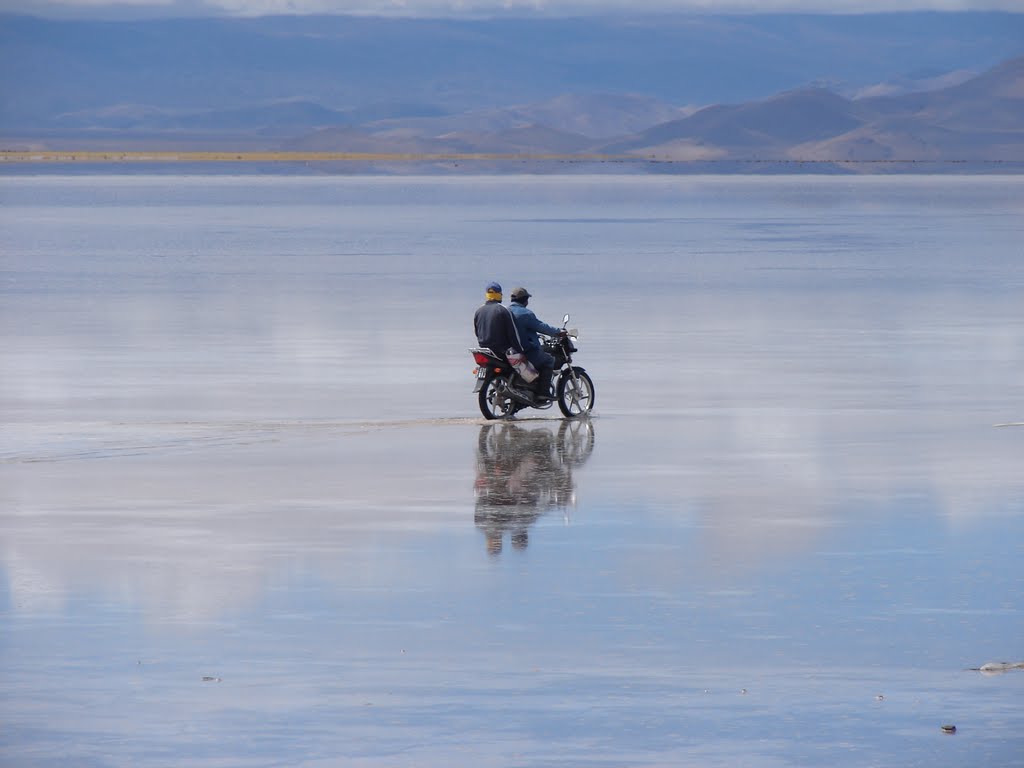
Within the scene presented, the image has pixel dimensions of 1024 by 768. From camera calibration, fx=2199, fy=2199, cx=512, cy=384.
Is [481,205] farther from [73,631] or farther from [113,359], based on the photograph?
[73,631]

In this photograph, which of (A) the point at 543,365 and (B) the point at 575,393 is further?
(B) the point at 575,393

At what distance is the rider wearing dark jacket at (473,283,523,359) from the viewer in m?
19.7

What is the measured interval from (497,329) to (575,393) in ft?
3.91

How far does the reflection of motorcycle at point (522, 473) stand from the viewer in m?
14.1

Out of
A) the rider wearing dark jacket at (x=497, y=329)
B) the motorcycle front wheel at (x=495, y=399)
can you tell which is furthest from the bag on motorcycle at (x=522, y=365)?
the motorcycle front wheel at (x=495, y=399)

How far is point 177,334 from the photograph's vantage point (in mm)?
31797

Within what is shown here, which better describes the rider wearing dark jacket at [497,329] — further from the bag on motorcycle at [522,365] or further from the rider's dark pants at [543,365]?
the rider's dark pants at [543,365]

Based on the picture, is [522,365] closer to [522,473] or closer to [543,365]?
[543,365]

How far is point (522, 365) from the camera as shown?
19922 mm

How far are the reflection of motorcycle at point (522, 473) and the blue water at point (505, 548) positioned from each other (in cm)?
6

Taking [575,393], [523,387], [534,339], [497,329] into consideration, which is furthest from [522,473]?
[575,393]

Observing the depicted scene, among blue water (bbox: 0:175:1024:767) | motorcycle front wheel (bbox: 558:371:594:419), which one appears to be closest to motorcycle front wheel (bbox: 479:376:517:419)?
blue water (bbox: 0:175:1024:767)

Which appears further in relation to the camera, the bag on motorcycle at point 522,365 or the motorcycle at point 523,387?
the motorcycle at point 523,387

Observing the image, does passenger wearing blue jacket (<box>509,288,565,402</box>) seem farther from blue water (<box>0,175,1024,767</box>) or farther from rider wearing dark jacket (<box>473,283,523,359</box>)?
blue water (<box>0,175,1024,767</box>)
